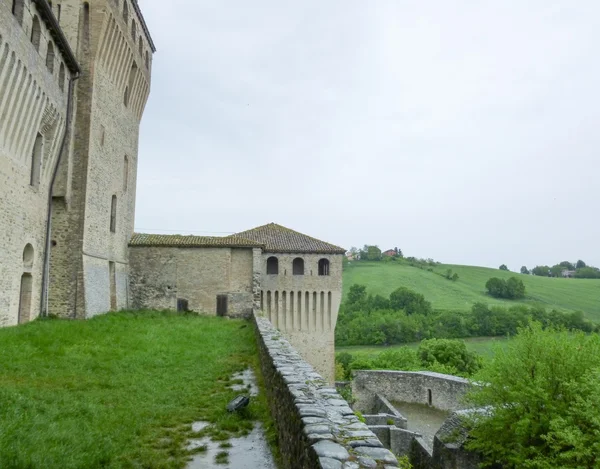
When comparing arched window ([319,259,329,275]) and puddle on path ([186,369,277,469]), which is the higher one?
arched window ([319,259,329,275])

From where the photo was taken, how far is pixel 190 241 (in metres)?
21.8

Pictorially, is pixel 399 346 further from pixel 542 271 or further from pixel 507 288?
pixel 542 271

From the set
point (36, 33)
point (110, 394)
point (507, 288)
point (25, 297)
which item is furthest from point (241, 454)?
point (507, 288)

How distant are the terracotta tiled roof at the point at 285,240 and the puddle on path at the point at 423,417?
9828 mm

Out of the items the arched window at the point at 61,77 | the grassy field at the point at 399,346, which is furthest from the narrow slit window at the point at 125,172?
the grassy field at the point at 399,346

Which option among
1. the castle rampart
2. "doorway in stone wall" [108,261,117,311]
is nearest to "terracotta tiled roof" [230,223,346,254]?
"doorway in stone wall" [108,261,117,311]

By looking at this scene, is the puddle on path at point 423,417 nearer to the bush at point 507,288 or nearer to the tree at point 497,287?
the tree at point 497,287

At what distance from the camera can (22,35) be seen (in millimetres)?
12438

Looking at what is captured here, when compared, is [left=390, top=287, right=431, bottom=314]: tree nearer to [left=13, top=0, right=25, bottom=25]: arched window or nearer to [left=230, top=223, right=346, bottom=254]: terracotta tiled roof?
[left=230, top=223, right=346, bottom=254]: terracotta tiled roof

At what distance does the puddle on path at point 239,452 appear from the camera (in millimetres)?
4836

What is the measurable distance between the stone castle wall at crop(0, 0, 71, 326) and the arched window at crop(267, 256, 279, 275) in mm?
11141

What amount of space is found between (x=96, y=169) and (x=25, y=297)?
5552 mm

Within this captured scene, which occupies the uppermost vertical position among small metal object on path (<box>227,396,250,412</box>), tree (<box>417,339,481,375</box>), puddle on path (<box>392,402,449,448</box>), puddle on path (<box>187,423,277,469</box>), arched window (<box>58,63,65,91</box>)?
arched window (<box>58,63,65,91</box>)

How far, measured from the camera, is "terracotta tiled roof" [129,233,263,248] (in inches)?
845
